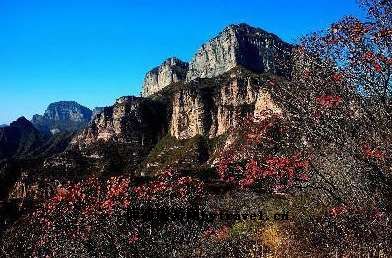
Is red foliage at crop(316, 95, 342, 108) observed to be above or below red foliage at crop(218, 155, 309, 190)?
above

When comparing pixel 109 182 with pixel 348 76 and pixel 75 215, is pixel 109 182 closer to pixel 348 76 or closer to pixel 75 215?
pixel 75 215

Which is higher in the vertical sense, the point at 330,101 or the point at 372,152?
the point at 330,101

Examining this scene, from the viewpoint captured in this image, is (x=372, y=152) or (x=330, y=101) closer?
(x=372, y=152)

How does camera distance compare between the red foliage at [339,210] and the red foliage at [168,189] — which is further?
the red foliage at [168,189]

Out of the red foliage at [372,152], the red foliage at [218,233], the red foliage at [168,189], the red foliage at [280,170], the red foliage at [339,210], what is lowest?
the red foliage at [218,233]

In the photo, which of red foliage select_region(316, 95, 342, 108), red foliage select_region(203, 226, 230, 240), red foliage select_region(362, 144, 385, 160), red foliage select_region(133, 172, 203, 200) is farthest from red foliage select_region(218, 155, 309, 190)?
red foliage select_region(133, 172, 203, 200)

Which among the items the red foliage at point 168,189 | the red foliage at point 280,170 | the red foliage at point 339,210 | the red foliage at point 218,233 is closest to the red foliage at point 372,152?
the red foliage at point 339,210

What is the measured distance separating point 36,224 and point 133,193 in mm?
12859

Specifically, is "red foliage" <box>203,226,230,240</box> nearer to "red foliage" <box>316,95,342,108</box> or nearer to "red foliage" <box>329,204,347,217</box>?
"red foliage" <box>329,204,347,217</box>

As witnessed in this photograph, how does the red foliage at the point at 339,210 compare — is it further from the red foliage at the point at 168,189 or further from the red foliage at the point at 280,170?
the red foliage at the point at 168,189

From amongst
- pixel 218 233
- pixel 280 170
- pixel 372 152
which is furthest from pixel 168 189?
pixel 372 152

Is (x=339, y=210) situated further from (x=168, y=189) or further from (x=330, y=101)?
(x=168, y=189)

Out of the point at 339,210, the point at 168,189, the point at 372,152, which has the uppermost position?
the point at 372,152

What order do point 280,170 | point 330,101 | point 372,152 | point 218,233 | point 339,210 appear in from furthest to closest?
point 218,233 → point 280,170 → point 339,210 → point 330,101 → point 372,152
